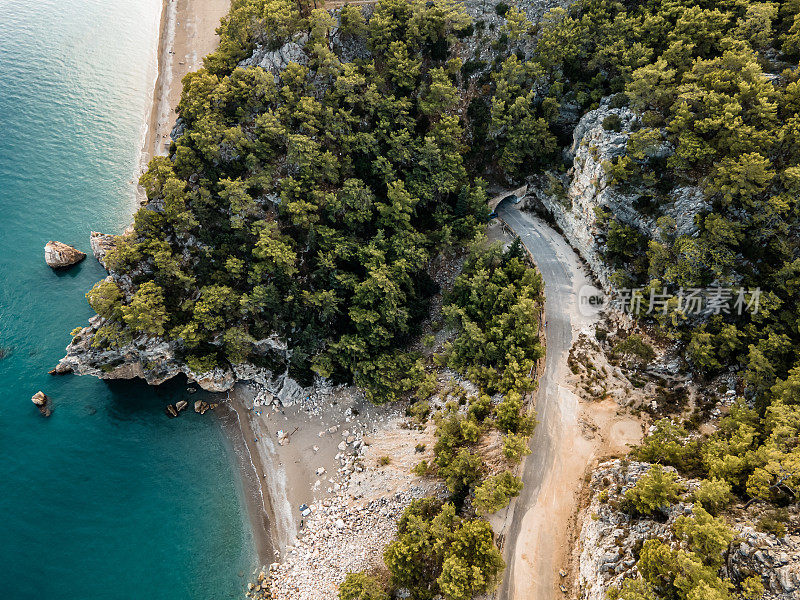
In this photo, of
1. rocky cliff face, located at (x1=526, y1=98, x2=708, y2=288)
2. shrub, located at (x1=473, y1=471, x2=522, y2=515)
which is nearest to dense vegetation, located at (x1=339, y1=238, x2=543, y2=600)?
shrub, located at (x1=473, y1=471, x2=522, y2=515)

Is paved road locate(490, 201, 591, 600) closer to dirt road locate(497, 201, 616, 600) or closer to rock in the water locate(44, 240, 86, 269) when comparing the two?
dirt road locate(497, 201, 616, 600)

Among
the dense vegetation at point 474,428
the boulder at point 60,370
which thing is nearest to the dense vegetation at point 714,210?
the dense vegetation at point 474,428

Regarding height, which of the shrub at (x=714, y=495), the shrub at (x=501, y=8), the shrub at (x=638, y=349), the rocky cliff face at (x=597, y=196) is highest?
the shrub at (x=501, y=8)

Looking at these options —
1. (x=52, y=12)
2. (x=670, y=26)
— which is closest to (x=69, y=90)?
(x=52, y=12)

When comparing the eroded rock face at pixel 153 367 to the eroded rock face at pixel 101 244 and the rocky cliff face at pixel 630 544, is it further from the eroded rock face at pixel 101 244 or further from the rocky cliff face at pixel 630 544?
the rocky cliff face at pixel 630 544

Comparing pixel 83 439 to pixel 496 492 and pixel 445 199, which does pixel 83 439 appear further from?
pixel 445 199

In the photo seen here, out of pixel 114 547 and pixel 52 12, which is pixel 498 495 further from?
pixel 52 12
